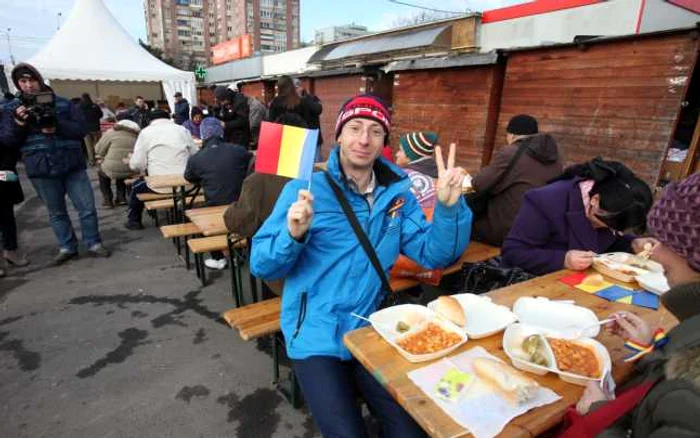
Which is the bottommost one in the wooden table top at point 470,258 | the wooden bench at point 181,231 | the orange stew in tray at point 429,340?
the wooden bench at point 181,231

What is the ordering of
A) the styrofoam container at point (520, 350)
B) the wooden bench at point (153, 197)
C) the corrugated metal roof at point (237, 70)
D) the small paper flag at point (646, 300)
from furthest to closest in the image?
the corrugated metal roof at point (237, 70) → the wooden bench at point (153, 197) → the small paper flag at point (646, 300) → the styrofoam container at point (520, 350)

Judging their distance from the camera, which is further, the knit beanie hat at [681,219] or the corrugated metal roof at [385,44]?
the corrugated metal roof at [385,44]

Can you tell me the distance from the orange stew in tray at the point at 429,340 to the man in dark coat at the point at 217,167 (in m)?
3.52

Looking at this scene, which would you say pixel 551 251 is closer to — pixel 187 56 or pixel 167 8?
pixel 187 56

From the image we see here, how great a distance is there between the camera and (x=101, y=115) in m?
11.9

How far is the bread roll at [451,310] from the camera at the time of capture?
160 cm

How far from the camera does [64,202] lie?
4.77 metres

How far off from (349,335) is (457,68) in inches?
293

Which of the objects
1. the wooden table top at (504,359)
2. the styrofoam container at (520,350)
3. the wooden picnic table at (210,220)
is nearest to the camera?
the wooden table top at (504,359)

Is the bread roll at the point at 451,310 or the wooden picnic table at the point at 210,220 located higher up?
the bread roll at the point at 451,310

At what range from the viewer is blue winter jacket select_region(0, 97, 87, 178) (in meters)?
4.07

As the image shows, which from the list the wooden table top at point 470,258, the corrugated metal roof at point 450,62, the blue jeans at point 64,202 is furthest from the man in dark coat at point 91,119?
the wooden table top at point 470,258

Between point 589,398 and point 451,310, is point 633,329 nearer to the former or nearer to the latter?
point 589,398

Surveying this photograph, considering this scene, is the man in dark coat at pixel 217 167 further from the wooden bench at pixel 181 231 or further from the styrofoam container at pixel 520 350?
the styrofoam container at pixel 520 350
